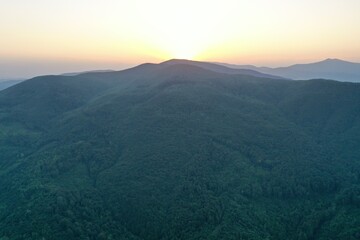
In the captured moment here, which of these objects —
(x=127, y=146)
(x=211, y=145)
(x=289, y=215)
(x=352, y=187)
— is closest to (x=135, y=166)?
(x=127, y=146)

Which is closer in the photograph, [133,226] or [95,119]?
[133,226]

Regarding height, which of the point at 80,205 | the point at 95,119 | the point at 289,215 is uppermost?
the point at 95,119

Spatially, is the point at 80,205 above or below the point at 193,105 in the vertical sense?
below

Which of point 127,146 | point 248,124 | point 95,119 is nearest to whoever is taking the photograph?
point 127,146

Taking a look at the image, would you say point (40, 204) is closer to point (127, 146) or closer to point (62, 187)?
point (62, 187)

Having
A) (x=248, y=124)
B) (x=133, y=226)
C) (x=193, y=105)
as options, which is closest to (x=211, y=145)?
(x=248, y=124)

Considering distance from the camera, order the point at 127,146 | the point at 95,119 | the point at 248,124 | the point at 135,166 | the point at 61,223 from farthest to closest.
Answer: the point at 95,119
the point at 248,124
the point at 127,146
the point at 135,166
the point at 61,223

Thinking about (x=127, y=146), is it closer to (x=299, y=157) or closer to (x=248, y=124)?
(x=248, y=124)
